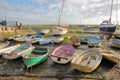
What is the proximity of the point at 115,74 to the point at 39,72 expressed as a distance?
5903 mm

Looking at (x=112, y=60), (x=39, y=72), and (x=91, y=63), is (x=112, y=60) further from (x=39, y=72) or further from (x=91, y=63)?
(x=39, y=72)

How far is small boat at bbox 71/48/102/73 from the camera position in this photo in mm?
10711

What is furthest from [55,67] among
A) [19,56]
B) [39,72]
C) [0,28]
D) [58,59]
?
[0,28]

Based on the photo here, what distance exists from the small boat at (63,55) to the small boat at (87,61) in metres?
0.84

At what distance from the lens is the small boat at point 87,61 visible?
35.1 feet

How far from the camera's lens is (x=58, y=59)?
501 inches

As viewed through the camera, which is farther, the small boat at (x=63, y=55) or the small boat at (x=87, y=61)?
the small boat at (x=63, y=55)

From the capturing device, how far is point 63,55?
46.2 ft

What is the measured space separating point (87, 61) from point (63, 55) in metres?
2.80

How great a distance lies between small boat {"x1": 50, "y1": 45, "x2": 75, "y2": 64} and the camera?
41.6ft

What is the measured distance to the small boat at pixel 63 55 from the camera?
12666 mm

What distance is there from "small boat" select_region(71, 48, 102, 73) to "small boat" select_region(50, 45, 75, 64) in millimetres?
842

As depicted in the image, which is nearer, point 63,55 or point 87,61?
point 87,61

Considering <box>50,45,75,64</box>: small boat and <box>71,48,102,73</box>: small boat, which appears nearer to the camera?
<box>71,48,102,73</box>: small boat
